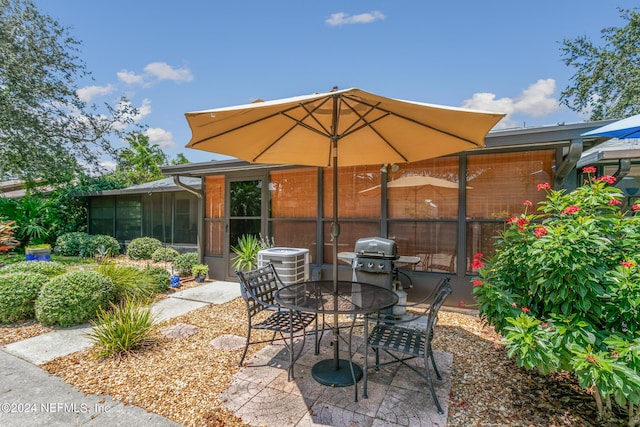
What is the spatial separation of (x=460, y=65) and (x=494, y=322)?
776 centimetres

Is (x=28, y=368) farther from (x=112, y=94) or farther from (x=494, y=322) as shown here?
(x=112, y=94)

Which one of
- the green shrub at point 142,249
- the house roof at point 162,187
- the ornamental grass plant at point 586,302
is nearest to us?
the ornamental grass plant at point 586,302

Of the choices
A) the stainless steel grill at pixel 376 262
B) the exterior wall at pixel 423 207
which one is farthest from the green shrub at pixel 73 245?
the stainless steel grill at pixel 376 262

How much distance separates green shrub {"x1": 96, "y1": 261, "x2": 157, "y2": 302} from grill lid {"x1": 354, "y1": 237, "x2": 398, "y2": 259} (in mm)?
3079

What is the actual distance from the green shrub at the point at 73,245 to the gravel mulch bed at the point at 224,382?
7.40 m

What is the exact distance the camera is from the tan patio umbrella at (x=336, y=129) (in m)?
1.98

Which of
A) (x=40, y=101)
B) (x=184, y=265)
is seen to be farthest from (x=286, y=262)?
(x=40, y=101)

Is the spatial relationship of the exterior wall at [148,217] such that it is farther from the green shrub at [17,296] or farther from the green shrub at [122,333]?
the green shrub at [122,333]

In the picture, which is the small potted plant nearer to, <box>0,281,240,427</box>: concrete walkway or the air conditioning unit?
the air conditioning unit

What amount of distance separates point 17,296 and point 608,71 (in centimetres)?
1929

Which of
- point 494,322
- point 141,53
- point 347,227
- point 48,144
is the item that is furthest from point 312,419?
point 48,144

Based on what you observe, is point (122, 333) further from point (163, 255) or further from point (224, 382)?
point (163, 255)

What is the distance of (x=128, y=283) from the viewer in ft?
14.4

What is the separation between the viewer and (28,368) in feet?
8.87
